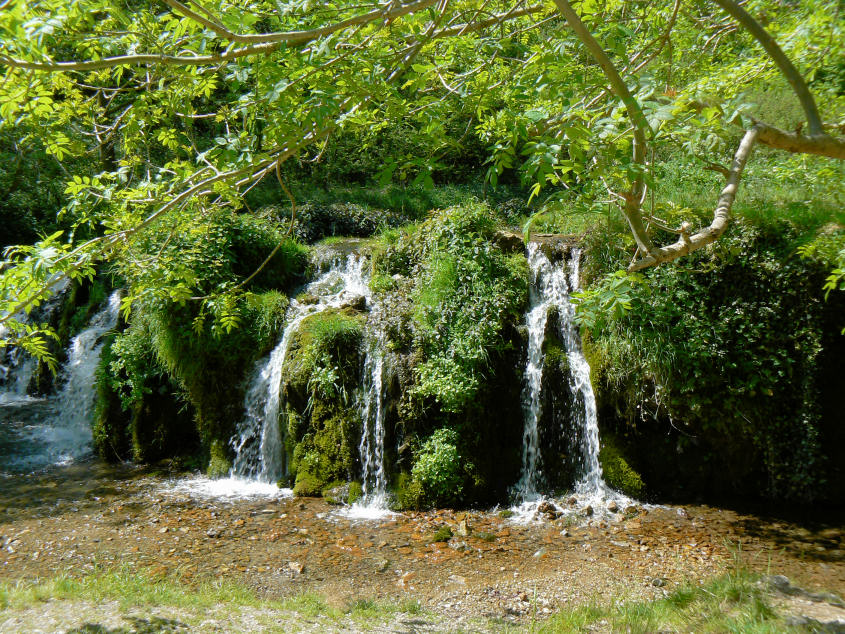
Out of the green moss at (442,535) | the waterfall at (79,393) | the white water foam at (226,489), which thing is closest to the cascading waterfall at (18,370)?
the waterfall at (79,393)

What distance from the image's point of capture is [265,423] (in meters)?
7.85

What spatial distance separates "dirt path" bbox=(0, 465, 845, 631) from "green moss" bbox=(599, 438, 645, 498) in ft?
1.15

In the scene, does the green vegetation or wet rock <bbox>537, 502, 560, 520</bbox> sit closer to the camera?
wet rock <bbox>537, 502, 560, 520</bbox>

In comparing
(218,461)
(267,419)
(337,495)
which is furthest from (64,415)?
(337,495)

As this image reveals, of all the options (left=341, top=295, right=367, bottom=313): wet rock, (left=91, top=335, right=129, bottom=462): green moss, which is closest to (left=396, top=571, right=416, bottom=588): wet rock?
(left=341, top=295, right=367, bottom=313): wet rock

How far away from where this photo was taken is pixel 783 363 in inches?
255

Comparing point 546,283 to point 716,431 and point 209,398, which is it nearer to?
point 716,431

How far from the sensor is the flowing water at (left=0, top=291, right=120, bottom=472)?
8.66 m

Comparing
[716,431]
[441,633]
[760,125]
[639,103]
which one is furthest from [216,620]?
[716,431]

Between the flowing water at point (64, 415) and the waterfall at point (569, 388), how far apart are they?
6776 millimetres

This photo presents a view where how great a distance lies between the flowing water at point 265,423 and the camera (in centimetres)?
766

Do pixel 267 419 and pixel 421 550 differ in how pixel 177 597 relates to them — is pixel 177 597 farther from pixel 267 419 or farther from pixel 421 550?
pixel 267 419

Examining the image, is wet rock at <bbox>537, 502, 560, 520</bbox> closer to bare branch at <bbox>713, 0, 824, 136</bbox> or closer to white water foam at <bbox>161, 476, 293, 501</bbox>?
white water foam at <bbox>161, 476, 293, 501</bbox>

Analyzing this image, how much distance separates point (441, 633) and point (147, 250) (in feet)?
22.7
